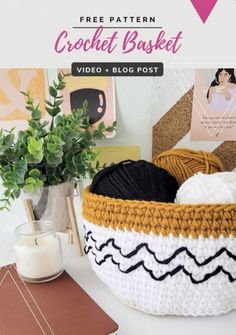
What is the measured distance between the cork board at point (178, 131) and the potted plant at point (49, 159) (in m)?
0.10

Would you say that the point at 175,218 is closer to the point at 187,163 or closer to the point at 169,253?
the point at 169,253

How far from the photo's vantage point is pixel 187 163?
52 centimetres

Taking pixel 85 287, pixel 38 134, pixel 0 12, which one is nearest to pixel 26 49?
pixel 0 12

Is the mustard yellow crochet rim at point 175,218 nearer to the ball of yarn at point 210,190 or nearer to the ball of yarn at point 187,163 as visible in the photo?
the ball of yarn at point 210,190

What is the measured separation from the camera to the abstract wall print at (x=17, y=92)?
578mm

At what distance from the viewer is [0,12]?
0.55 metres

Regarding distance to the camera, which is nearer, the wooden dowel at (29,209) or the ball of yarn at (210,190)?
the ball of yarn at (210,190)

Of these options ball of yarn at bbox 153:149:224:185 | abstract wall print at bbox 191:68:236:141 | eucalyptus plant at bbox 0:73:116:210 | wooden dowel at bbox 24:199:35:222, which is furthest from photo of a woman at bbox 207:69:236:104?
wooden dowel at bbox 24:199:35:222

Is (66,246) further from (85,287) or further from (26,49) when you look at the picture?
(26,49)

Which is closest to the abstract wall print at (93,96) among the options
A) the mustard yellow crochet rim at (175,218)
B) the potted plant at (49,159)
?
the potted plant at (49,159)

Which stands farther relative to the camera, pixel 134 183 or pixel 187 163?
pixel 187 163

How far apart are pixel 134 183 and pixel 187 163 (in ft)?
0.45

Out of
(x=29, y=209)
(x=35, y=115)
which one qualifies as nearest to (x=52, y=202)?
(x=29, y=209)

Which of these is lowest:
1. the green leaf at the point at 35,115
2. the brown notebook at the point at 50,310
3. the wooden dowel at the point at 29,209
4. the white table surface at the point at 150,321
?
the white table surface at the point at 150,321
